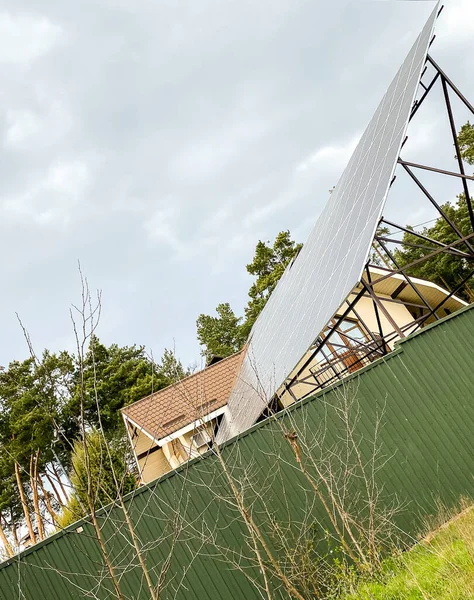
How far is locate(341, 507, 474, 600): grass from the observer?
3.89m

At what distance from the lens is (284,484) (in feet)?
22.2

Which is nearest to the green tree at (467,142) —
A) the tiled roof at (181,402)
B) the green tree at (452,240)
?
the green tree at (452,240)

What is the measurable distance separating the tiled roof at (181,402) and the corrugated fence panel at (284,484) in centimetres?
727

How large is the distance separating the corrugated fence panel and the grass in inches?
46.2

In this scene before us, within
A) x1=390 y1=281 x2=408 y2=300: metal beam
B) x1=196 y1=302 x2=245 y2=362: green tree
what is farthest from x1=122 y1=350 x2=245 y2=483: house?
x1=196 y1=302 x2=245 y2=362: green tree

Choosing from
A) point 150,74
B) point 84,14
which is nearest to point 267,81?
point 150,74

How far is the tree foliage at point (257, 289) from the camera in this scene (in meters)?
35.2

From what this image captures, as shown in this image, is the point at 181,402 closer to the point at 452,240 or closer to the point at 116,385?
the point at 116,385

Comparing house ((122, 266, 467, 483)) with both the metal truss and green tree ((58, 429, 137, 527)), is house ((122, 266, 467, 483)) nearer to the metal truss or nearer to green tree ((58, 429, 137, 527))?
the metal truss

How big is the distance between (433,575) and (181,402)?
11.9 m

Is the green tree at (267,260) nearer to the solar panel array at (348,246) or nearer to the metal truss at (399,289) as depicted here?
the metal truss at (399,289)

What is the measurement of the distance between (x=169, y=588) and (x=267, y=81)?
3222 cm

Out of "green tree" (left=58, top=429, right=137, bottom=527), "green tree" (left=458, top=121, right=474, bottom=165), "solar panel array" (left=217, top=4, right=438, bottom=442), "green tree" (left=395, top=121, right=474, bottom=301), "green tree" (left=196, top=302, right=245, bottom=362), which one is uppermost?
"green tree" (left=458, top=121, right=474, bottom=165)

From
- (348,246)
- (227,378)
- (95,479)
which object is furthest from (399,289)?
(95,479)
